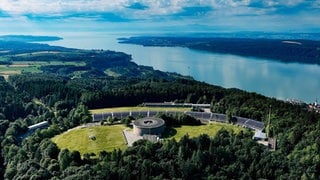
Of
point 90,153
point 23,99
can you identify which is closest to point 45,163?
point 90,153

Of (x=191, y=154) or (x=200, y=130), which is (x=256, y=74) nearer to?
(x=200, y=130)

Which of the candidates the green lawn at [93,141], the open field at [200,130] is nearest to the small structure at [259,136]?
the open field at [200,130]

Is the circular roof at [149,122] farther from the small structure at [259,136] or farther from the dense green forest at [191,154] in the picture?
the small structure at [259,136]

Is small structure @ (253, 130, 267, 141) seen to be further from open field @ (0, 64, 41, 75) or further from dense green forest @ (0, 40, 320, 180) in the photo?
open field @ (0, 64, 41, 75)

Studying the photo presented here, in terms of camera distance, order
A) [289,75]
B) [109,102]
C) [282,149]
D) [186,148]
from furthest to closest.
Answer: [289,75], [109,102], [282,149], [186,148]

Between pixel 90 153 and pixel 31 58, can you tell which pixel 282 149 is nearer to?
pixel 90 153

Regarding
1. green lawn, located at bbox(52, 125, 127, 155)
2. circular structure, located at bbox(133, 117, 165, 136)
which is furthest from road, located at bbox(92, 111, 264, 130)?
circular structure, located at bbox(133, 117, 165, 136)

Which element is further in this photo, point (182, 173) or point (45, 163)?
point (45, 163)

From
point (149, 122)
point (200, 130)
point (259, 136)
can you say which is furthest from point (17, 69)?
point (259, 136)
